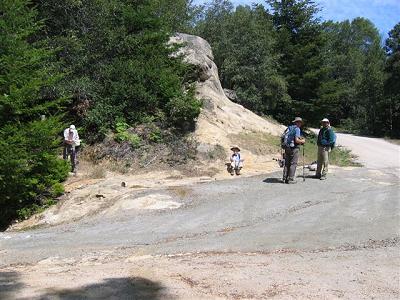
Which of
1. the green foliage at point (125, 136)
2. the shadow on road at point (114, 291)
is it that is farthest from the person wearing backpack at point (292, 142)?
the shadow on road at point (114, 291)

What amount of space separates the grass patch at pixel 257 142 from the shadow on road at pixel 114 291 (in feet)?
45.4

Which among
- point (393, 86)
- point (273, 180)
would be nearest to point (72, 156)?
point (273, 180)

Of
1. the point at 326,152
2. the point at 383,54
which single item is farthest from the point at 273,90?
the point at 383,54

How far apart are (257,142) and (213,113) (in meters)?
2.61

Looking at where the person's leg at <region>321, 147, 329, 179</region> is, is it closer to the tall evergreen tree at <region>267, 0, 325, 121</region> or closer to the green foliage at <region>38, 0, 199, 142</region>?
the green foliage at <region>38, 0, 199, 142</region>

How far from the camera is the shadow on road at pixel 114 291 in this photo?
5.53 metres

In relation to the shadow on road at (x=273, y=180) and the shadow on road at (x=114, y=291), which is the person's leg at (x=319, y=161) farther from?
the shadow on road at (x=114, y=291)

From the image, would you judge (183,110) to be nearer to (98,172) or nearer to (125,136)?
(125,136)

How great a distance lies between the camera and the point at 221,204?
1212 cm

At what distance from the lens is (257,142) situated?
67.9 feet

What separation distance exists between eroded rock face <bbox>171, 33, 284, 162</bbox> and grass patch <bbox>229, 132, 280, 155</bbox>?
0.77ft

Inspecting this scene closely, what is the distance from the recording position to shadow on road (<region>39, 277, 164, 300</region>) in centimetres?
553

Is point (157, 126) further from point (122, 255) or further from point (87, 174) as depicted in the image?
point (122, 255)

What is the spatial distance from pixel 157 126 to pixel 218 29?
67.2 feet
